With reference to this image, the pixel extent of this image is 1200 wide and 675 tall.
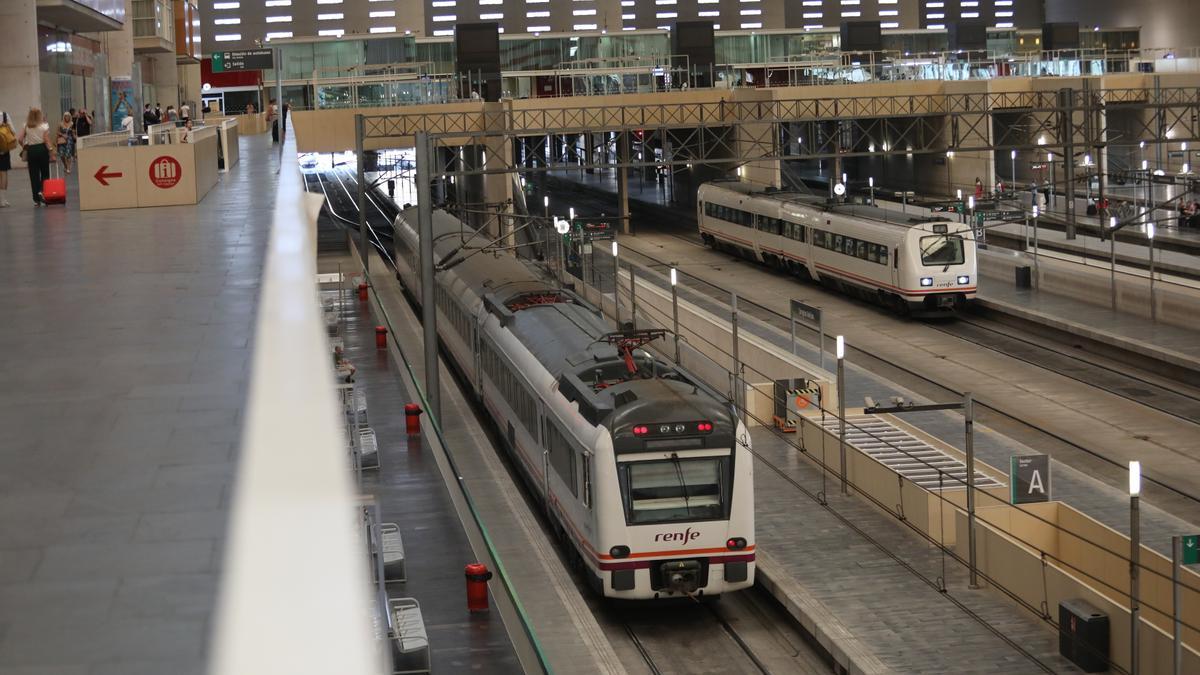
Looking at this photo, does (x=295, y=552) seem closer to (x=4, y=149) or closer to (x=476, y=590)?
(x=476, y=590)

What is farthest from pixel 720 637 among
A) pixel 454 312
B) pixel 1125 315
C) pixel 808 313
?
pixel 1125 315

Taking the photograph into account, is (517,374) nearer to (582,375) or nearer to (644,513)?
(582,375)

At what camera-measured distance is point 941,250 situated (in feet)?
118

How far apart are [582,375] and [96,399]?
8.48m

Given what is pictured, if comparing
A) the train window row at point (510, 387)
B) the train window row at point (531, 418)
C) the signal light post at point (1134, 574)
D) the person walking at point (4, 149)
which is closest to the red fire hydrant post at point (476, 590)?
the train window row at point (531, 418)

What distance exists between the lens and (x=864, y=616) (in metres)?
15.5

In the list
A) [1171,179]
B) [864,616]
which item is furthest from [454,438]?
[1171,179]

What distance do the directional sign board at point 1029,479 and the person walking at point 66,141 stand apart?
82.8 feet

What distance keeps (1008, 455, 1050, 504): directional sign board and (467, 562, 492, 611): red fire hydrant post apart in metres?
8.17

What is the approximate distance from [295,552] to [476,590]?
9068 millimetres

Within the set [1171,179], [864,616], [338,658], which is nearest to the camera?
[338,658]

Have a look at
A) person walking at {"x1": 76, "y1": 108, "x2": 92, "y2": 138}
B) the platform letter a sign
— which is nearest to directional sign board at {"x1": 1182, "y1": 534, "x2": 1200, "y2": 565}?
the platform letter a sign

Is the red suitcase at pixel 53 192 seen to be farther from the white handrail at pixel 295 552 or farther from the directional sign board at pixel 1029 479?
the white handrail at pixel 295 552

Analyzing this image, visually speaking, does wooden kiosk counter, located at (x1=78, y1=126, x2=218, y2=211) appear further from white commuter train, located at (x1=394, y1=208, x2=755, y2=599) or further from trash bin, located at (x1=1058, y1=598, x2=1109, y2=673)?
trash bin, located at (x1=1058, y1=598, x2=1109, y2=673)
